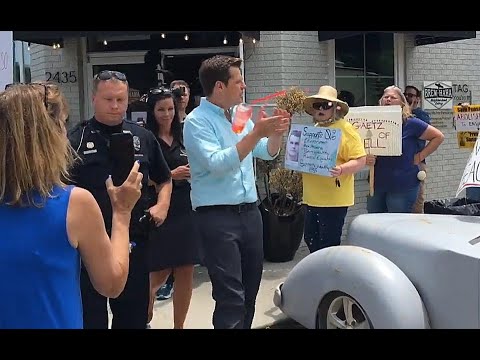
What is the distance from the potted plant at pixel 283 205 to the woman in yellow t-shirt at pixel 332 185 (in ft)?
4.70

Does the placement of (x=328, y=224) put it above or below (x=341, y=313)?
above

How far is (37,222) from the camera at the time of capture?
181cm

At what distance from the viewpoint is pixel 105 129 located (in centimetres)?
326

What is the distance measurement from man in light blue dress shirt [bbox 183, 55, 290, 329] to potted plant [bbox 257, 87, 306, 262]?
2703 mm

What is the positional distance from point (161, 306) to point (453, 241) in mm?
3025

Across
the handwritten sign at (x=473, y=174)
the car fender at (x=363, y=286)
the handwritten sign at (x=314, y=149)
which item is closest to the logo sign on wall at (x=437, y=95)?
the handwritten sign at (x=314, y=149)

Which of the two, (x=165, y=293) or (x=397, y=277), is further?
(x=165, y=293)

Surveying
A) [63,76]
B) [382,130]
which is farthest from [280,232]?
[63,76]

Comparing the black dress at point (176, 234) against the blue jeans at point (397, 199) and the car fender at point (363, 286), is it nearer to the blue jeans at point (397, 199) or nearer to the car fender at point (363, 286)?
the car fender at point (363, 286)

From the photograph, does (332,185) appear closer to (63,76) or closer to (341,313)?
(341,313)

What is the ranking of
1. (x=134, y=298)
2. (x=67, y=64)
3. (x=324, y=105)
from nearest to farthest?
(x=134, y=298) → (x=324, y=105) → (x=67, y=64)

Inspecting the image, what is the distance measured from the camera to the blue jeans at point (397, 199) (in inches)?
205

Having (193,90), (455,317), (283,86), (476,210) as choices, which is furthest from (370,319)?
(193,90)

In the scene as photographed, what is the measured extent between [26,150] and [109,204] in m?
1.36
